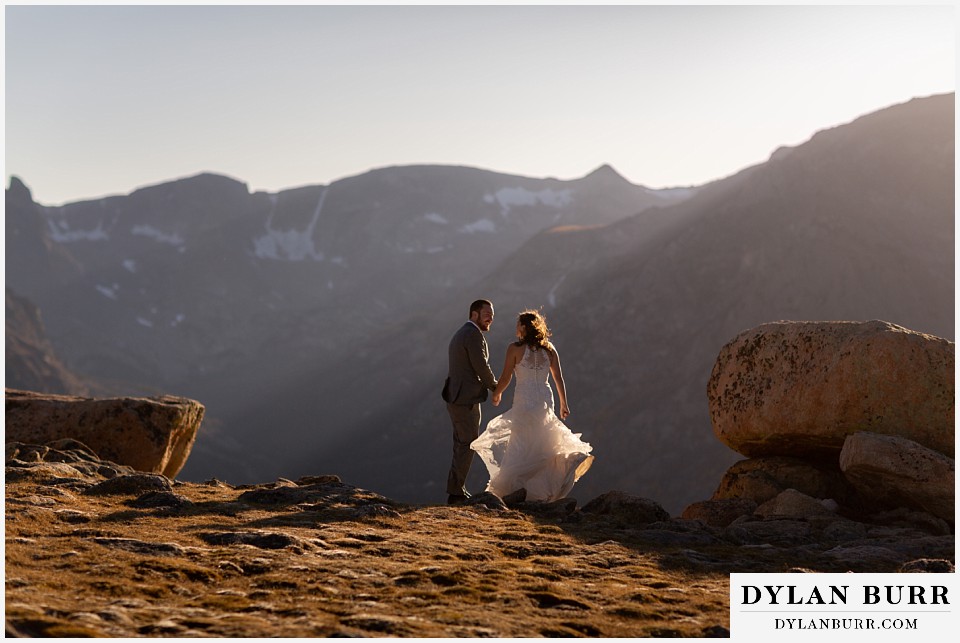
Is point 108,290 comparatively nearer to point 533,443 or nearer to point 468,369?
point 468,369

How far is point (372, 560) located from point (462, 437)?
3856 millimetres

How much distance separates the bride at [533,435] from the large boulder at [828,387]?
369 cm

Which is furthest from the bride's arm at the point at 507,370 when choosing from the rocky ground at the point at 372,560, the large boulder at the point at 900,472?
the large boulder at the point at 900,472

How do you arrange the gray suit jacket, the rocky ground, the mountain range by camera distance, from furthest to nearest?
the mountain range < the gray suit jacket < the rocky ground

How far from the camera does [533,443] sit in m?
11.5

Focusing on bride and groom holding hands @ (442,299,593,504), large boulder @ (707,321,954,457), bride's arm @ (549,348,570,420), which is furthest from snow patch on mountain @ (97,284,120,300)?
bride's arm @ (549,348,570,420)

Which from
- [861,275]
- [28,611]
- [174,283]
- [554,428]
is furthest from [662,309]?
[174,283]

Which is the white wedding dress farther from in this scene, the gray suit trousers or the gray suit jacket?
the gray suit jacket

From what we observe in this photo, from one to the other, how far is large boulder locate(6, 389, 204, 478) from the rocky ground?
399 cm

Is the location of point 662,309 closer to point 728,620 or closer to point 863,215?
point 863,215

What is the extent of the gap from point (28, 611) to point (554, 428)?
6939mm

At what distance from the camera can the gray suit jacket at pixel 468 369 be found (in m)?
11.3

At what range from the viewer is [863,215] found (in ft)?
308

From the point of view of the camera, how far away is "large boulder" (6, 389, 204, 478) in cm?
1603
